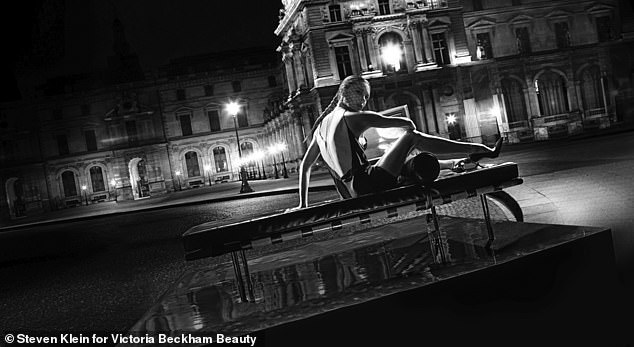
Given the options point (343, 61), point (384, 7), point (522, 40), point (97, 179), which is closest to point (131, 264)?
point (343, 61)

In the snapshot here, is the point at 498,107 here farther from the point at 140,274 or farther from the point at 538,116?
the point at 140,274

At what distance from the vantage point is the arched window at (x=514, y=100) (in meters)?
39.0

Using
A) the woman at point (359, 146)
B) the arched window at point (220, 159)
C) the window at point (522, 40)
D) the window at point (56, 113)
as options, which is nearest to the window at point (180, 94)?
the arched window at point (220, 159)

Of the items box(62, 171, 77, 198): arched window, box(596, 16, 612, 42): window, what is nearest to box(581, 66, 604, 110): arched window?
box(596, 16, 612, 42): window

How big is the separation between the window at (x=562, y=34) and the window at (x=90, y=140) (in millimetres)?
44858

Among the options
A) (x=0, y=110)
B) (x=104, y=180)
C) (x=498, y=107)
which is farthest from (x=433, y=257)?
(x=0, y=110)

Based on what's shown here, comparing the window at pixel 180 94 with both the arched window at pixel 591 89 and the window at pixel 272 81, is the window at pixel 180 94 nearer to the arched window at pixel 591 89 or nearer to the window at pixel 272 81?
the window at pixel 272 81

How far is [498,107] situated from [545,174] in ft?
92.6

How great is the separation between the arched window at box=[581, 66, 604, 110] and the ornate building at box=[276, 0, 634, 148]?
0.07 metres

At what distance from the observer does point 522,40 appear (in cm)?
4016

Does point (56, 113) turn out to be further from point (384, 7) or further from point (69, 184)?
point (384, 7)

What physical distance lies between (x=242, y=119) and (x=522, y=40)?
30.6 meters

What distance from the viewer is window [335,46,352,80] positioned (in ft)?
116

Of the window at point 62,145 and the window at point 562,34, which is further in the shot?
the window at point 62,145
